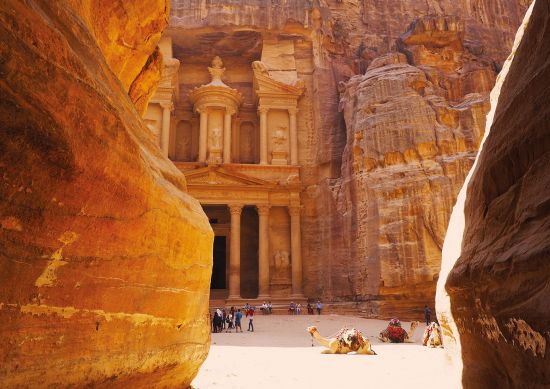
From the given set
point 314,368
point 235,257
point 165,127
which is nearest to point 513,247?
point 314,368

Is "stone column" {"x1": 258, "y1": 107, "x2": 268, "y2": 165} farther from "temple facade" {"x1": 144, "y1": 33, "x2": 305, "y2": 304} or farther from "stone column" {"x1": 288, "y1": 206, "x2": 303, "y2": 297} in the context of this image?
"stone column" {"x1": 288, "y1": 206, "x2": 303, "y2": 297}

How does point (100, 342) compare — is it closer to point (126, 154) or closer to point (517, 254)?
point (126, 154)

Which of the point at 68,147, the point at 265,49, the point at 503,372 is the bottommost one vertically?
the point at 503,372

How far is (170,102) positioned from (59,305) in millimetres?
25113

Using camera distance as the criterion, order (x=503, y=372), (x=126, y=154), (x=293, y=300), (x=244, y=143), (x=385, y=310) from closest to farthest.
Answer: (x=503, y=372), (x=126, y=154), (x=385, y=310), (x=293, y=300), (x=244, y=143)

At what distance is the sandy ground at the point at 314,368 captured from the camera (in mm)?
5621

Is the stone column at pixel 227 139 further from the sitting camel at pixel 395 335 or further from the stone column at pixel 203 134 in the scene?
the sitting camel at pixel 395 335

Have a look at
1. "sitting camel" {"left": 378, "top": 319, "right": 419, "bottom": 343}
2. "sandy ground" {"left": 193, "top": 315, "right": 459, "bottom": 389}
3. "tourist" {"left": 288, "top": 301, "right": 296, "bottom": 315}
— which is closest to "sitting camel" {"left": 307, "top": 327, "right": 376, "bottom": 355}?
"sandy ground" {"left": 193, "top": 315, "right": 459, "bottom": 389}

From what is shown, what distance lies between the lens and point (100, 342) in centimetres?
257

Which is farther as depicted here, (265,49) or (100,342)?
(265,49)

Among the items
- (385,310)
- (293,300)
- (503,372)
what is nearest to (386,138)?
(385,310)

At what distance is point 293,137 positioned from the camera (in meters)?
26.2

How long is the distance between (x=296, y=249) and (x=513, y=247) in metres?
21.7

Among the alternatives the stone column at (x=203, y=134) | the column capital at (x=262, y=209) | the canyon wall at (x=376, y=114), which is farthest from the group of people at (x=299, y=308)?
the stone column at (x=203, y=134)
